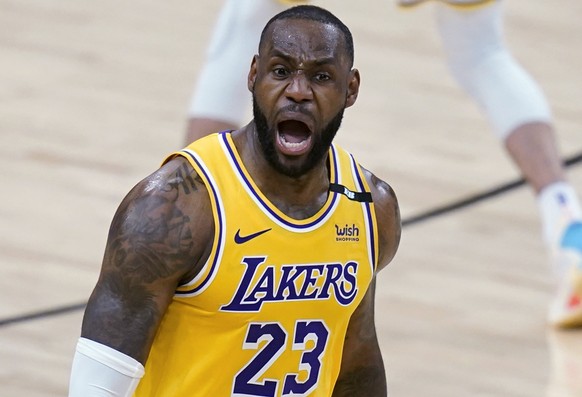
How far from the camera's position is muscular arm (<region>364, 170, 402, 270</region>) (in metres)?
2.73

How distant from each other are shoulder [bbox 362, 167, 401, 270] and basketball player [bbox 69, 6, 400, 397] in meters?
0.02

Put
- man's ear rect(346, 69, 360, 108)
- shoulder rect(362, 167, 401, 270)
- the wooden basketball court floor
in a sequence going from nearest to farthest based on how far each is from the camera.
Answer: man's ear rect(346, 69, 360, 108) → shoulder rect(362, 167, 401, 270) → the wooden basketball court floor

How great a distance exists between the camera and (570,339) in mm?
4594

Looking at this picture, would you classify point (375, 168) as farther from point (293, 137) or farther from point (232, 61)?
point (293, 137)

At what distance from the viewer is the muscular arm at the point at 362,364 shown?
2852 mm

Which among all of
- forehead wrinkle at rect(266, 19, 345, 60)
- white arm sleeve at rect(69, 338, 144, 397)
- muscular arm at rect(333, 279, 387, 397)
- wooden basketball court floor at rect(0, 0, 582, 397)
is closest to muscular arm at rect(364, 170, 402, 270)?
muscular arm at rect(333, 279, 387, 397)

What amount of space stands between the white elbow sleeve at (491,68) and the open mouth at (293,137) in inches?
89.8

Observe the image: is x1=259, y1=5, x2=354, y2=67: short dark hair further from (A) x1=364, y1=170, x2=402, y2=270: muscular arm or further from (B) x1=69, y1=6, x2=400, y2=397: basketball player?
(A) x1=364, y1=170, x2=402, y2=270: muscular arm

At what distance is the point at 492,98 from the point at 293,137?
2.39 metres

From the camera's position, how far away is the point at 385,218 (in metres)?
2.74

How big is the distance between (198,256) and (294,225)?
19cm

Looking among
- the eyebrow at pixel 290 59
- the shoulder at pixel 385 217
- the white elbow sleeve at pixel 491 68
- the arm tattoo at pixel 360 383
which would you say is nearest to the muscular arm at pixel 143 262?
the eyebrow at pixel 290 59

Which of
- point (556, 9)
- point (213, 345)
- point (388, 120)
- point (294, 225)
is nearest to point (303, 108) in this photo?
point (294, 225)

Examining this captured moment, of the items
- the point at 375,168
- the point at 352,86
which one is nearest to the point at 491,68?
the point at 375,168
